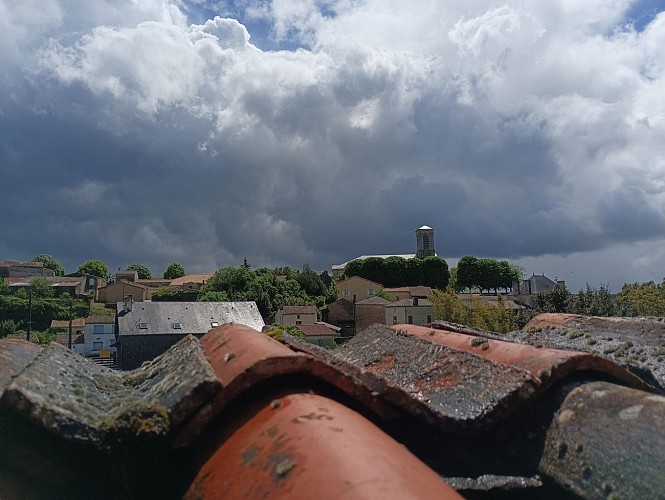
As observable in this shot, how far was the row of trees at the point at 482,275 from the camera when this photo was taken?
110m

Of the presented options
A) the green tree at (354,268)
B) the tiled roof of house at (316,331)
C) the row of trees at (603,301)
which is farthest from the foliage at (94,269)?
the row of trees at (603,301)

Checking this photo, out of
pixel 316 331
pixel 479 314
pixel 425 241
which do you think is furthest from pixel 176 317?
pixel 425 241

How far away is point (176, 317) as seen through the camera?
4784 centimetres

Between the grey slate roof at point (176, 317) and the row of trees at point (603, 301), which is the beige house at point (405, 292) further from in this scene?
the row of trees at point (603, 301)

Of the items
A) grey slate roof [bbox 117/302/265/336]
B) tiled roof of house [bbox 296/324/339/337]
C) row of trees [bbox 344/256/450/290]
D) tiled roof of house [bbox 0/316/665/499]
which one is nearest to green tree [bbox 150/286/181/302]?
tiled roof of house [bbox 296/324/339/337]

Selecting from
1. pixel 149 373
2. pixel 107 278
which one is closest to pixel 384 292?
pixel 107 278

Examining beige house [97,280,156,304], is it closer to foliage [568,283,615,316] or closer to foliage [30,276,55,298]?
foliage [30,276,55,298]

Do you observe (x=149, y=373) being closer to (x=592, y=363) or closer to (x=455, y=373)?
(x=455, y=373)

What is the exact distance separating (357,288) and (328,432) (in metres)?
89.6

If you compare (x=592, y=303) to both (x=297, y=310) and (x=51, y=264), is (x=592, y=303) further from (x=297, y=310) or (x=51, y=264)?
(x=51, y=264)

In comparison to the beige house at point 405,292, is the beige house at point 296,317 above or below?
below

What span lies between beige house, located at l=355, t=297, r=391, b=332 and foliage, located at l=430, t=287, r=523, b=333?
16233mm

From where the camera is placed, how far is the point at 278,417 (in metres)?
2.96

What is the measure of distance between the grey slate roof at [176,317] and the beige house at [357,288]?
4055cm
